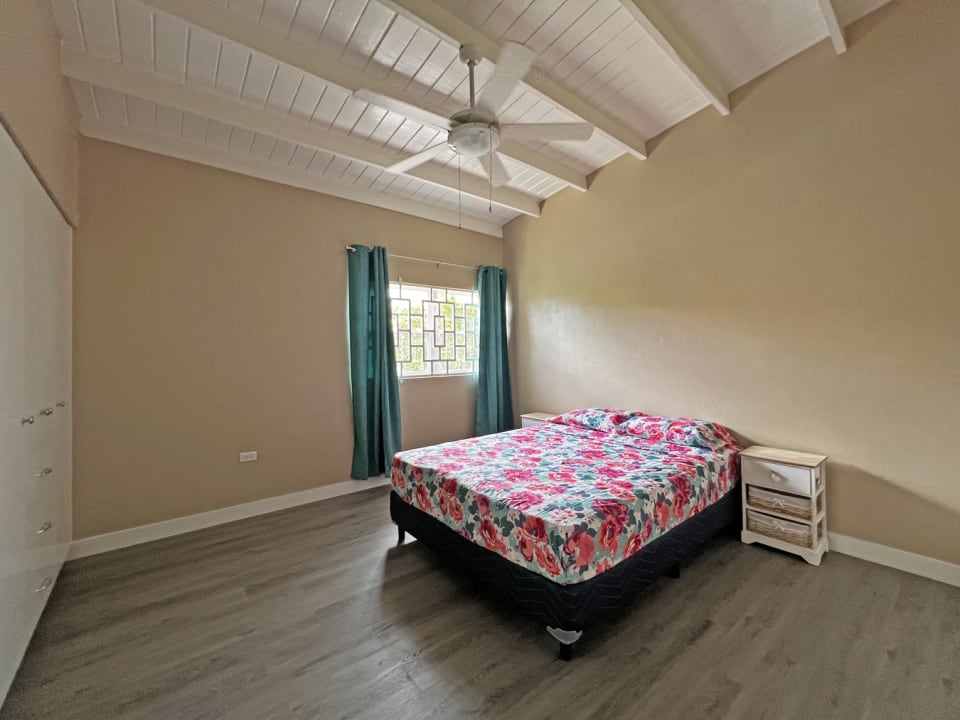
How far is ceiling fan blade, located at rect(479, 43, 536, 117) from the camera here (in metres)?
1.70

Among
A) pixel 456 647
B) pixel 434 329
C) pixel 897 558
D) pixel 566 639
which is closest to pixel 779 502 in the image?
pixel 897 558

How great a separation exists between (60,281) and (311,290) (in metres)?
1.59

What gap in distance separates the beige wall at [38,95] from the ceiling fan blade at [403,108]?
129 cm

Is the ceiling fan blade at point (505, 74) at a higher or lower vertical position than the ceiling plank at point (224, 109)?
lower

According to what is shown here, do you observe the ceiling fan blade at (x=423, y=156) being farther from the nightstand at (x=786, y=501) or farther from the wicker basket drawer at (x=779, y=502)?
the wicker basket drawer at (x=779, y=502)

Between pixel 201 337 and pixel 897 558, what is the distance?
4.81 m

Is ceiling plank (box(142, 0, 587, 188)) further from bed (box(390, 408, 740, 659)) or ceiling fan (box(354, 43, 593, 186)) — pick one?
bed (box(390, 408, 740, 659))

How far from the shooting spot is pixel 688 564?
2375 mm

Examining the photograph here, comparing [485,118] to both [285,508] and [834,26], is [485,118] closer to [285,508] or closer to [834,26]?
[834,26]

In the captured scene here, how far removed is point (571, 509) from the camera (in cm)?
183

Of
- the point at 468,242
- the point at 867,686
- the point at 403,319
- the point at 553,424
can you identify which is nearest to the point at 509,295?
the point at 468,242

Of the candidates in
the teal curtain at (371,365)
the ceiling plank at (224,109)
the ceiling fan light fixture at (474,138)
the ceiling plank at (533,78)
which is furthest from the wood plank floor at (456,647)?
the ceiling plank at (533,78)

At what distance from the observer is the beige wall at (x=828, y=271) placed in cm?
216

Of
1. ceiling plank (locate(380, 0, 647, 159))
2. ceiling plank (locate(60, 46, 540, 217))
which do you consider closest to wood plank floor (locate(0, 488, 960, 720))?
ceiling plank (locate(60, 46, 540, 217))
